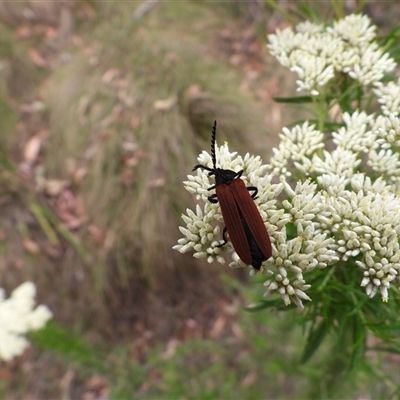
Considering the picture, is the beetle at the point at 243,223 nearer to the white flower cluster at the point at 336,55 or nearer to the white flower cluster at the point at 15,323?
the white flower cluster at the point at 336,55

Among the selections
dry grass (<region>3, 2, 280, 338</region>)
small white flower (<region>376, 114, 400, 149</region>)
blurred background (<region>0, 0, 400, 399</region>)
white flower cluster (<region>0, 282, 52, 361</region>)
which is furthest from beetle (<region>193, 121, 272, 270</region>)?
dry grass (<region>3, 2, 280, 338</region>)

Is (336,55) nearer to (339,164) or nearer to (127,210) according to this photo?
→ (339,164)

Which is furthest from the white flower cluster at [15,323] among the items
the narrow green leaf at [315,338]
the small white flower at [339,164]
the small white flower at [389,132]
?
the small white flower at [389,132]

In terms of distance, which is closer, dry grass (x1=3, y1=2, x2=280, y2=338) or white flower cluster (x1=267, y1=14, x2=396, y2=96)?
white flower cluster (x1=267, y1=14, x2=396, y2=96)

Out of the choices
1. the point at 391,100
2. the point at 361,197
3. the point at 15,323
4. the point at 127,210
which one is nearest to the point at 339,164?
the point at 361,197

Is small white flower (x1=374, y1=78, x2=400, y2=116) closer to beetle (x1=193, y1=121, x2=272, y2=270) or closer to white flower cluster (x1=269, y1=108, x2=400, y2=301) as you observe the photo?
white flower cluster (x1=269, y1=108, x2=400, y2=301)

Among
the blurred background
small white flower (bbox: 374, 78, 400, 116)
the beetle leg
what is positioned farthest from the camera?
the blurred background
